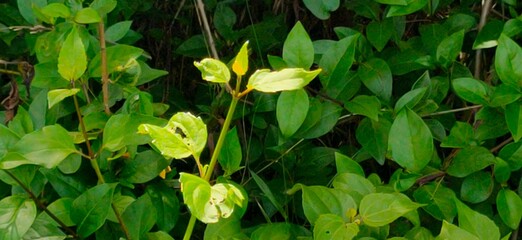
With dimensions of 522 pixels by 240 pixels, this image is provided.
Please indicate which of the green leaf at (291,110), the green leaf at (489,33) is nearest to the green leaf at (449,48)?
the green leaf at (489,33)

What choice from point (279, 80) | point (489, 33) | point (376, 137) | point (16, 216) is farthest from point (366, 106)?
point (16, 216)

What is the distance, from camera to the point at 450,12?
1.33m

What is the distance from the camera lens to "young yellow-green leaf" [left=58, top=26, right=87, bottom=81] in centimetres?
88

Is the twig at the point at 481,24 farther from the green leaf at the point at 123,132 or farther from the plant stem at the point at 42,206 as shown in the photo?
the plant stem at the point at 42,206

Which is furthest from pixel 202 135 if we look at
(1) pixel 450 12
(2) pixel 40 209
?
(1) pixel 450 12

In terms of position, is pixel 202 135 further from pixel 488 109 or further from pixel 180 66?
pixel 180 66

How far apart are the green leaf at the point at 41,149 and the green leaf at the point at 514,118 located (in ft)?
1.89

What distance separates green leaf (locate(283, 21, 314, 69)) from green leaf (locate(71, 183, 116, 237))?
11.4 inches

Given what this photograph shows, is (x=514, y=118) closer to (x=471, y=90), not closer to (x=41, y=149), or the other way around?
(x=471, y=90)

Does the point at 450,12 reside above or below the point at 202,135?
below

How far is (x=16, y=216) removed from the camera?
0.91m

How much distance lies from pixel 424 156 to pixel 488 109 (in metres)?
0.17

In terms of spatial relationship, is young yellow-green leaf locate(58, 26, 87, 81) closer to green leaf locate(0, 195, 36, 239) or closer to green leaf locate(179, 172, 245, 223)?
green leaf locate(0, 195, 36, 239)

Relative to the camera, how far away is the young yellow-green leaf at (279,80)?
70 cm
